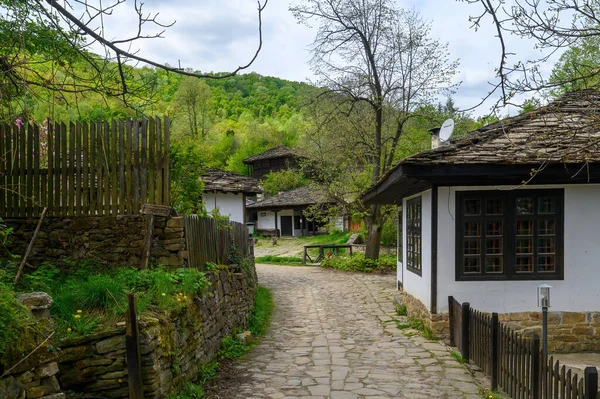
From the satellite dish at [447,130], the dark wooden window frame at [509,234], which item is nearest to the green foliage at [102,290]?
the dark wooden window frame at [509,234]

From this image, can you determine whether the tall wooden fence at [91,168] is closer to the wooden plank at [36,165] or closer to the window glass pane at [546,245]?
the wooden plank at [36,165]

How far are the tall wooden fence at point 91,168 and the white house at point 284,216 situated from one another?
30444 mm

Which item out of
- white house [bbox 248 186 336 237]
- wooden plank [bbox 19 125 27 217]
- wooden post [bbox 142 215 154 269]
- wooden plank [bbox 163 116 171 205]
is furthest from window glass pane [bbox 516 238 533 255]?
white house [bbox 248 186 336 237]

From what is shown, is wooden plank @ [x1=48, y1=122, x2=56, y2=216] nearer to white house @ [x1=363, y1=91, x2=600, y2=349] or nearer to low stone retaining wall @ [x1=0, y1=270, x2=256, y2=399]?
low stone retaining wall @ [x1=0, y1=270, x2=256, y2=399]

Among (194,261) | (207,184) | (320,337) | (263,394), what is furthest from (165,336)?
(207,184)

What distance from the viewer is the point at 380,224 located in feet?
62.2

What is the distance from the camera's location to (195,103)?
46.9 meters

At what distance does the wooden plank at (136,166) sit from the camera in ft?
19.6

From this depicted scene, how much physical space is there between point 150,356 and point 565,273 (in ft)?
21.6

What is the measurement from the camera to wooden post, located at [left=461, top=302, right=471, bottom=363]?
6.42m

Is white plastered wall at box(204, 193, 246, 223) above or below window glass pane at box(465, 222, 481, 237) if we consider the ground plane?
above

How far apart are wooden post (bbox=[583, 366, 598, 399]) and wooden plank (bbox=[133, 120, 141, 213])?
5017mm

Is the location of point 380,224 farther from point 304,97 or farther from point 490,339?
point 490,339

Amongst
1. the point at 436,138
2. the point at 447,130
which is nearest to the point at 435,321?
the point at 447,130
